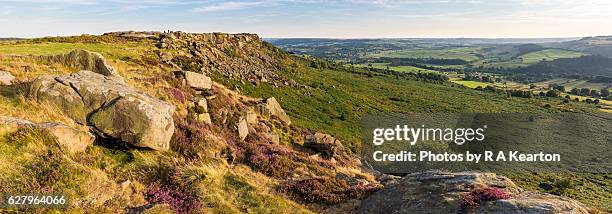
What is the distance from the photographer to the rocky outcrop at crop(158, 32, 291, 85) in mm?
74000

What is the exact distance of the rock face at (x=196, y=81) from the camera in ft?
111

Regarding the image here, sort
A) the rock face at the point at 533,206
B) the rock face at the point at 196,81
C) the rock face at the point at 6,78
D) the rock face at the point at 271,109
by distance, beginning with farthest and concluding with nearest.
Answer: the rock face at the point at 271,109 → the rock face at the point at 196,81 → the rock face at the point at 6,78 → the rock face at the point at 533,206

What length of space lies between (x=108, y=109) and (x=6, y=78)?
7.23 meters

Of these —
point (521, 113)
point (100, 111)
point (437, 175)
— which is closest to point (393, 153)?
point (437, 175)

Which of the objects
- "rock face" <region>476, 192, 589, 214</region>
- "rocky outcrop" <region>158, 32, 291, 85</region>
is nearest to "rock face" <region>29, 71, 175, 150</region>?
"rock face" <region>476, 192, 589, 214</region>

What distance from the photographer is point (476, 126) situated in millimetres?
117125

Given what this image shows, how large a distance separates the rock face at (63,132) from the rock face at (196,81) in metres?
17.5

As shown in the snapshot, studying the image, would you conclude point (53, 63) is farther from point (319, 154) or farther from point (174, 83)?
point (319, 154)

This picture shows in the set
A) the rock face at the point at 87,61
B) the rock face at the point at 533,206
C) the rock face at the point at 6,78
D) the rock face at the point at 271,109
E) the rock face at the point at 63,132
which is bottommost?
the rock face at the point at 271,109

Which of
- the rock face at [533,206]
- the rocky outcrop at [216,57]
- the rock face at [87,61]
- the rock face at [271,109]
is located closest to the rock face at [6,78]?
the rock face at [87,61]

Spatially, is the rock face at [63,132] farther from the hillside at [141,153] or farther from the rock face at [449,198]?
the rock face at [449,198]

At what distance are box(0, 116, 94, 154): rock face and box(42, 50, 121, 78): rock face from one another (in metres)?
10.8

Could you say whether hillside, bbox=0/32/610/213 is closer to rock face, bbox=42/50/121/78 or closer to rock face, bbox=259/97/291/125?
rock face, bbox=42/50/121/78

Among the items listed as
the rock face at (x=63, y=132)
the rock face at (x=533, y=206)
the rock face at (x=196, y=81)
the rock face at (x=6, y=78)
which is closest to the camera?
the rock face at (x=533, y=206)
